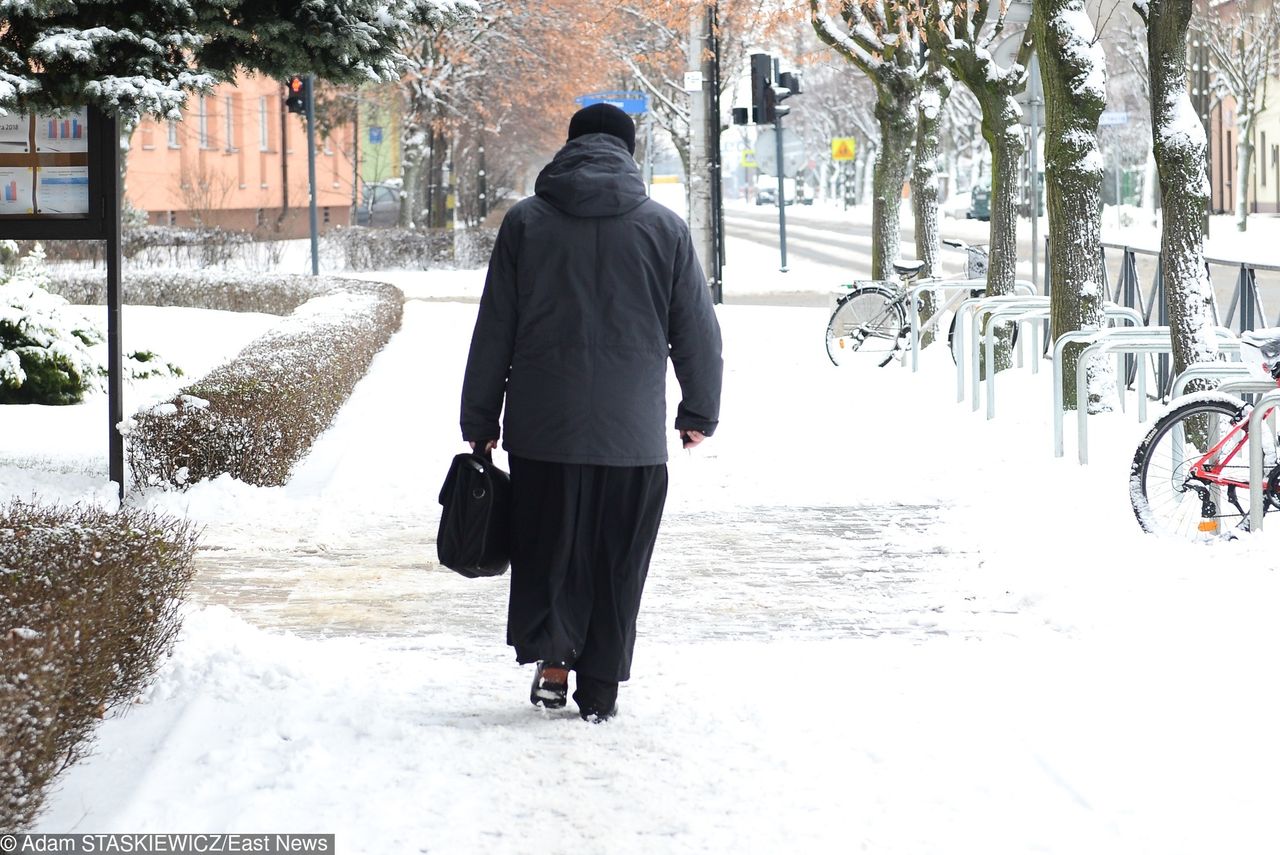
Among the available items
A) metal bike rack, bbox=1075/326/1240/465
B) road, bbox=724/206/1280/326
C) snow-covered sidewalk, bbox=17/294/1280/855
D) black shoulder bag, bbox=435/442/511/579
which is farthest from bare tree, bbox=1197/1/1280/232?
black shoulder bag, bbox=435/442/511/579

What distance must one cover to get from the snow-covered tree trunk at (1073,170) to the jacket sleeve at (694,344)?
22.2 ft

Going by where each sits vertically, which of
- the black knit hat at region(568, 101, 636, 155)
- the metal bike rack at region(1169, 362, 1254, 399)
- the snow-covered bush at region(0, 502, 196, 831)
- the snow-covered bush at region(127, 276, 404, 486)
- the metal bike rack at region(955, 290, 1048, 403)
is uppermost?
the black knit hat at region(568, 101, 636, 155)

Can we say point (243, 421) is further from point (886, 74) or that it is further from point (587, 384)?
point (886, 74)

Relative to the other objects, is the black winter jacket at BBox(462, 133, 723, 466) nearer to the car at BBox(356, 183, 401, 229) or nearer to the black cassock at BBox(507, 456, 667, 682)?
the black cassock at BBox(507, 456, 667, 682)

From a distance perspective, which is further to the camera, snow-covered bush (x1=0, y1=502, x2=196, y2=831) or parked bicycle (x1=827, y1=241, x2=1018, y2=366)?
parked bicycle (x1=827, y1=241, x2=1018, y2=366)

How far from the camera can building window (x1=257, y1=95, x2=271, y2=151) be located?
52719 mm

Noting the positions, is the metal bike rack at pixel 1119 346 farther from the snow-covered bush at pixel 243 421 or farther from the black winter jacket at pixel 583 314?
the black winter jacket at pixel 583 314

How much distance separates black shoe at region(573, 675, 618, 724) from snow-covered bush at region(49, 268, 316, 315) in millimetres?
18484

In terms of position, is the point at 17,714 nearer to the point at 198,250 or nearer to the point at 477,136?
the point at 198,250

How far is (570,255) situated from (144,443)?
471 centimetres

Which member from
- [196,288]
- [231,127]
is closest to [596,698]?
[196,288]

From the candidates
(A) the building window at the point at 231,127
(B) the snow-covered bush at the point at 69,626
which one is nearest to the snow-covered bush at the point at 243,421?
(B) the snow-covered bush at the point at 69,626

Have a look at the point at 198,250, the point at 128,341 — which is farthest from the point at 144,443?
the point at 198,250

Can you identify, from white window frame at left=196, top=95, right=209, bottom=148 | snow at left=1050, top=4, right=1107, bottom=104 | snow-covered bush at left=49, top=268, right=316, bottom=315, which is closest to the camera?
snow at left=1050, top=4, right=1107, bottom=104
